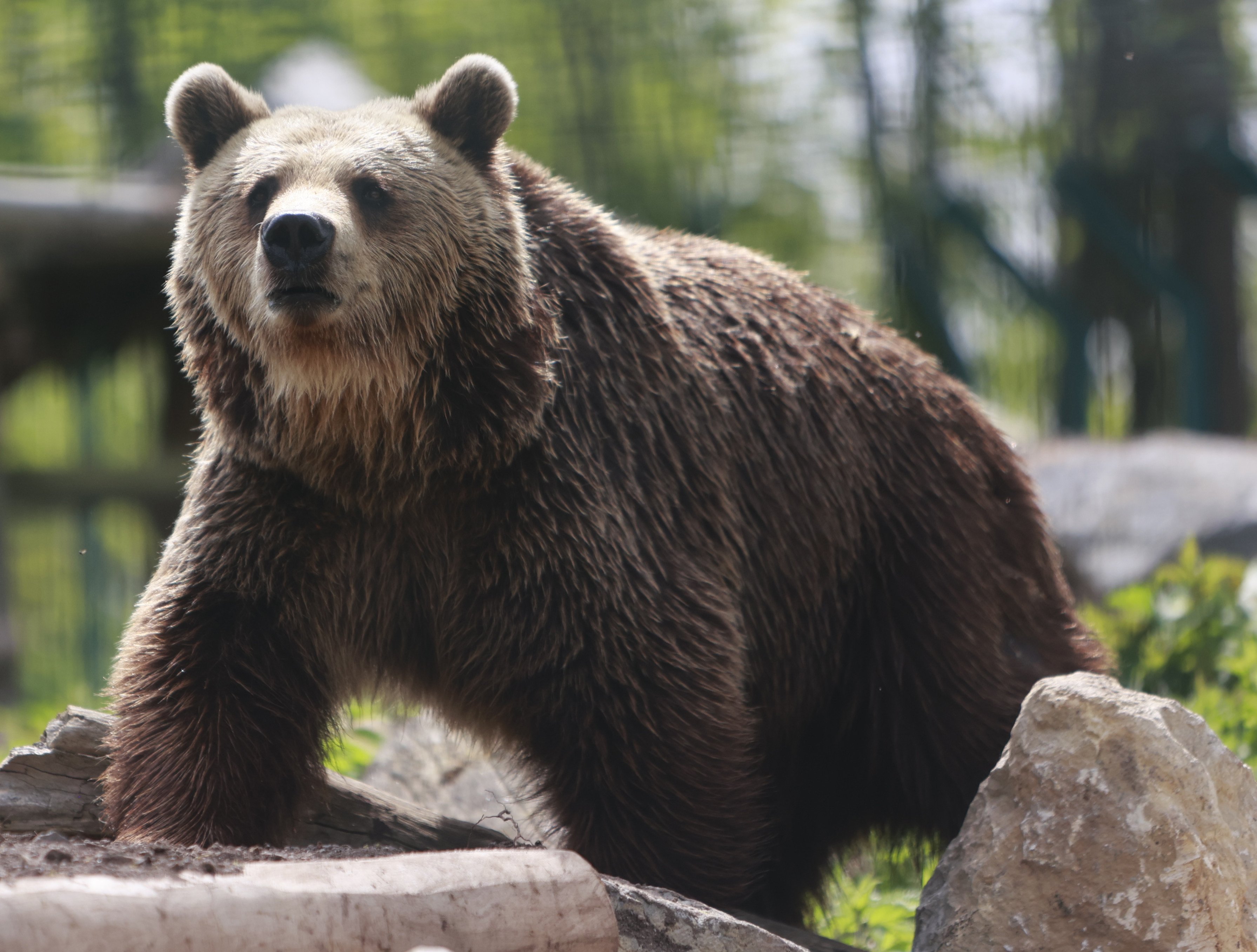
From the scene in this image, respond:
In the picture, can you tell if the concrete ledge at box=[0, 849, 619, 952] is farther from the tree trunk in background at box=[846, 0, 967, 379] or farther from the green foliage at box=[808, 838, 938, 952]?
the tree trunk in background at box=[846, 0, 967, 379]

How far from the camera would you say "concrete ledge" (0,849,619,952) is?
6.44ft

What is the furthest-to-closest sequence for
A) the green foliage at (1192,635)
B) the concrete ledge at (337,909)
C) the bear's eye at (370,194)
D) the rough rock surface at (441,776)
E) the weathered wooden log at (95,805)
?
the green foliage at (1192,635) < the rough rock surface at (441,776) < the weathered wooden log at (95,805) < the bear's eye at (370,194) < the concrete ledge at (337,909)

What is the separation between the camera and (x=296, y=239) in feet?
9.91

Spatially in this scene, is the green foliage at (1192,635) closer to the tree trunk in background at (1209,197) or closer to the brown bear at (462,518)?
the brown bear at (462,518)

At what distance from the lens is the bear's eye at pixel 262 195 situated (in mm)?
3312

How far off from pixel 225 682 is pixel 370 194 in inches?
48.1

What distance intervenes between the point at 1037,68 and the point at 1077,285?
1545 millimetres

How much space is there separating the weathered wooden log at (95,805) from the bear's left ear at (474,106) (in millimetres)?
1695

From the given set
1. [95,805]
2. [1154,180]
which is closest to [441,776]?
[95,805]

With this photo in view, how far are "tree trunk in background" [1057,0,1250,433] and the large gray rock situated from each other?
1.88ft

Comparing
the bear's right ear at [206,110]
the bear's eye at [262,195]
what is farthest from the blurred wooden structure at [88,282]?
the bear's eye at [262,195]

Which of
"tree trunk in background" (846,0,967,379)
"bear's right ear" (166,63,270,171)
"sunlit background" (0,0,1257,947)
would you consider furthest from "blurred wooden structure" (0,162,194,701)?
"bear's right ear" (166,63,270,171)

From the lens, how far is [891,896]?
15.0 ft

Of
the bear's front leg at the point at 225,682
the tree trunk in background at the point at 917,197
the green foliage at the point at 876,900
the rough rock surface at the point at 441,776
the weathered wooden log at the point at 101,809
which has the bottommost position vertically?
the green foliage at the point at 876,900
